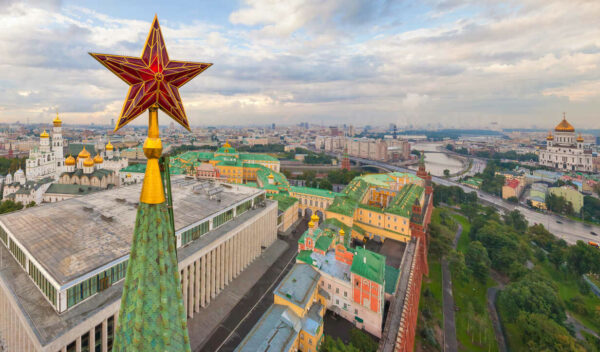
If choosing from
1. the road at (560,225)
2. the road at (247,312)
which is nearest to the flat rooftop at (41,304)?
the road at (247,312)

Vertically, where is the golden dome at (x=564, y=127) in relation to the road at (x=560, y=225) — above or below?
above

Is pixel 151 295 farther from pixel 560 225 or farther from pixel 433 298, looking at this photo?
pixel 560 225

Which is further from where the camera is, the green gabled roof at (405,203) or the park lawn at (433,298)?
the green gabled roof at (405,203)

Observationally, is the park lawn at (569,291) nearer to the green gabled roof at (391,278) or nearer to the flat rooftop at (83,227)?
the green gabled roof at (391,278)

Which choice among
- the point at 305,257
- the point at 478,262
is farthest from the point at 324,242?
the point at 478,262

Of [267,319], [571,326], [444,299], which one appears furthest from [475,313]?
[267,319]
